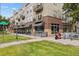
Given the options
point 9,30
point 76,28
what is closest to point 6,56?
point 9,30

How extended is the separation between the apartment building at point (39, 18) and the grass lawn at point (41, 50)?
0.68 ft

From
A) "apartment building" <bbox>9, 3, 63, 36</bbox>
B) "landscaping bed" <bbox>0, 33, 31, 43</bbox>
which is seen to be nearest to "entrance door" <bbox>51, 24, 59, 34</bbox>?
"apartment building" <bbox>9, 3, 63, 36</bbox>

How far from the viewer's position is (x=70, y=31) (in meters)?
5.50

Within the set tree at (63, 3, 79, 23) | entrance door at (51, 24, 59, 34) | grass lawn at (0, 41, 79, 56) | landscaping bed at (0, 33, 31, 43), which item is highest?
tree at (63, 3, 79, 23)

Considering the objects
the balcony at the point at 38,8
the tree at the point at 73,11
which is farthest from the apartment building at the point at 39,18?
the tree at the point at 73,11

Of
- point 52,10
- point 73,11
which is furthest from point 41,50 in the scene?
point 73,11

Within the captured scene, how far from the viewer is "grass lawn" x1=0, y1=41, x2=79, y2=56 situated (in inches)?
211

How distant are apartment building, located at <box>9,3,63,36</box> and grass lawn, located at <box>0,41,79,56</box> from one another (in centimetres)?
21

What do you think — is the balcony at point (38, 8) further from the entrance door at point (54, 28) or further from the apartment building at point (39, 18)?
the entrance door at point (54, 28)

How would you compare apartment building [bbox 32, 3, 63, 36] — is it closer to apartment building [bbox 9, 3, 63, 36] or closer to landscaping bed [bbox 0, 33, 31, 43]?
apartment building [bbox 9, 3, 63, 36]

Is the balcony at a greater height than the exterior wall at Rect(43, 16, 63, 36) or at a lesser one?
greater

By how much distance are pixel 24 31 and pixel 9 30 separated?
0.83 feet

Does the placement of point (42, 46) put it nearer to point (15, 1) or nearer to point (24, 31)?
point (24, 31)

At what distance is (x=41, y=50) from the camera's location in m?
5.38
